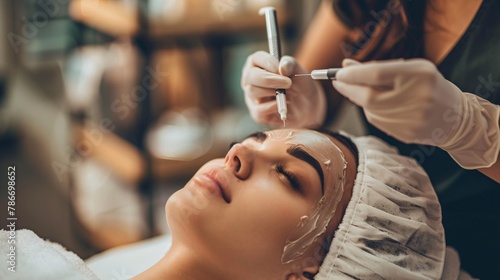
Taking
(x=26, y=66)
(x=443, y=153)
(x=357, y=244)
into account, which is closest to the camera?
(x=357, y=244)

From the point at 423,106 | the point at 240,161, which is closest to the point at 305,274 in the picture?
the point at 240,161

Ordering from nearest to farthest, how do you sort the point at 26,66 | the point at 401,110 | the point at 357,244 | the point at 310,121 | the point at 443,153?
1. the point at 401,110
2. the point at 357,244
3. the point at 443,153
4. the point at 310,121
5. the point at 26,66

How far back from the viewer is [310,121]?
1.03 metres

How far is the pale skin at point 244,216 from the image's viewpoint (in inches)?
29.2

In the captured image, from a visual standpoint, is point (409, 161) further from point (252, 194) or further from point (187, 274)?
point (187, 274)

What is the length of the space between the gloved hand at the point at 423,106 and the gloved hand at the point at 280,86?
160mm

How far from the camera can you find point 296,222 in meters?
0.74

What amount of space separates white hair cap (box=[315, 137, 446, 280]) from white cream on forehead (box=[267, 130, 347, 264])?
0.03 meters

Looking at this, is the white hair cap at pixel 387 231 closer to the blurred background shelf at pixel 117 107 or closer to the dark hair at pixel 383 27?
the dark hair at pixel 383 27

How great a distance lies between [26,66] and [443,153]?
1.10 meters

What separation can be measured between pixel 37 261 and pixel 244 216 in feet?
0.97

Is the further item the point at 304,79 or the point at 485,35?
the point at 304,79

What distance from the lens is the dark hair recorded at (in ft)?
2.98

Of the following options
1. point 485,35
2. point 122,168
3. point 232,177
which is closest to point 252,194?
point 232,177
